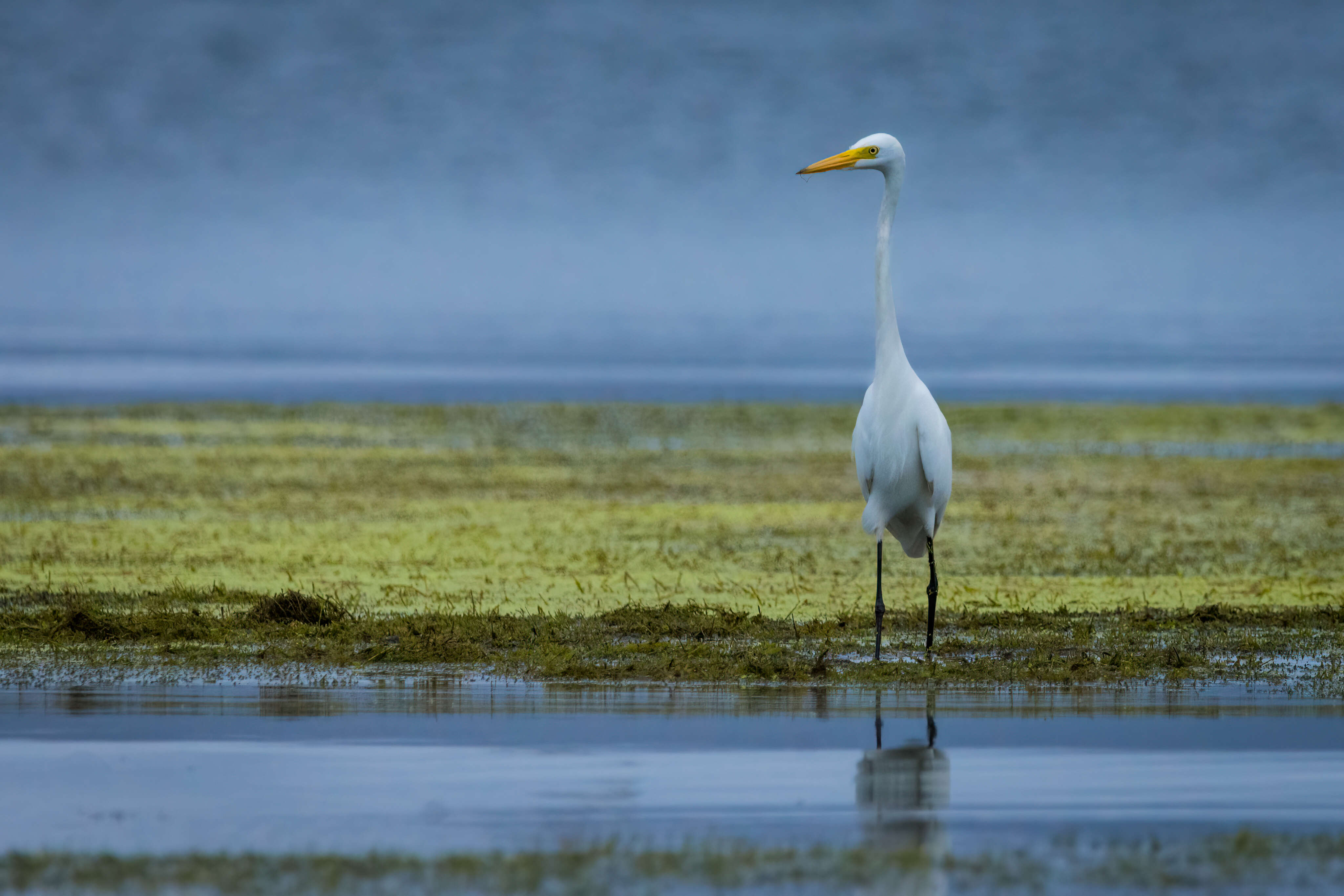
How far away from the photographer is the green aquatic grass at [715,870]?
5.18m

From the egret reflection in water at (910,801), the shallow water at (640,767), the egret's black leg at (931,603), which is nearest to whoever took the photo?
the egret reflection in water at (910,801)

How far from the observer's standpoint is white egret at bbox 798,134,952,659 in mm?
10234

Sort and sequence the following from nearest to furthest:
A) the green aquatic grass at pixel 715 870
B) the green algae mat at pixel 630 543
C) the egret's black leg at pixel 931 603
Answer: the green aquatic grass at pixel 715 870, the egret's black leg at pixel 931 603, the green algae mat at pixel 630 543

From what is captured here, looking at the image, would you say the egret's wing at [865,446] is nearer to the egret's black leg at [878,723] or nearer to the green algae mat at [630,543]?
the green algae mat at [630,543]

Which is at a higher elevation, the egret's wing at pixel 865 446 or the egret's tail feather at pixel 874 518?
the egret's wing at pixel 865 446

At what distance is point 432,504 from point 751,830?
48.7ft

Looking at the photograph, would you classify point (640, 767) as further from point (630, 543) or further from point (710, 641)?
point (630, 543)

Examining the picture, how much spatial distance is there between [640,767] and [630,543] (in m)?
9.60

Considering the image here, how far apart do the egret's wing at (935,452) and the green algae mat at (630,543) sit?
988 mm

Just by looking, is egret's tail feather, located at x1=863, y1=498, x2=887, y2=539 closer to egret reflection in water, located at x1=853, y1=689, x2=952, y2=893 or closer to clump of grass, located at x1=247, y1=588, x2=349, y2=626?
egret reflection in water, located at x1=853, y1=689, x2=952, y2=893

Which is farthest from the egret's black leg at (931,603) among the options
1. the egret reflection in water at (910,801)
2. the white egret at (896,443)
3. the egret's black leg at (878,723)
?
the egret reflection in water at (910,801)

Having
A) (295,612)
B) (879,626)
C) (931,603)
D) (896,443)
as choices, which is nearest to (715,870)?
(879,626)

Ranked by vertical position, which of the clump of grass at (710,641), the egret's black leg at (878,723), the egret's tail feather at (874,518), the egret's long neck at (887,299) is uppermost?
the egret's long neck at (887,299)

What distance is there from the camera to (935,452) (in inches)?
402
